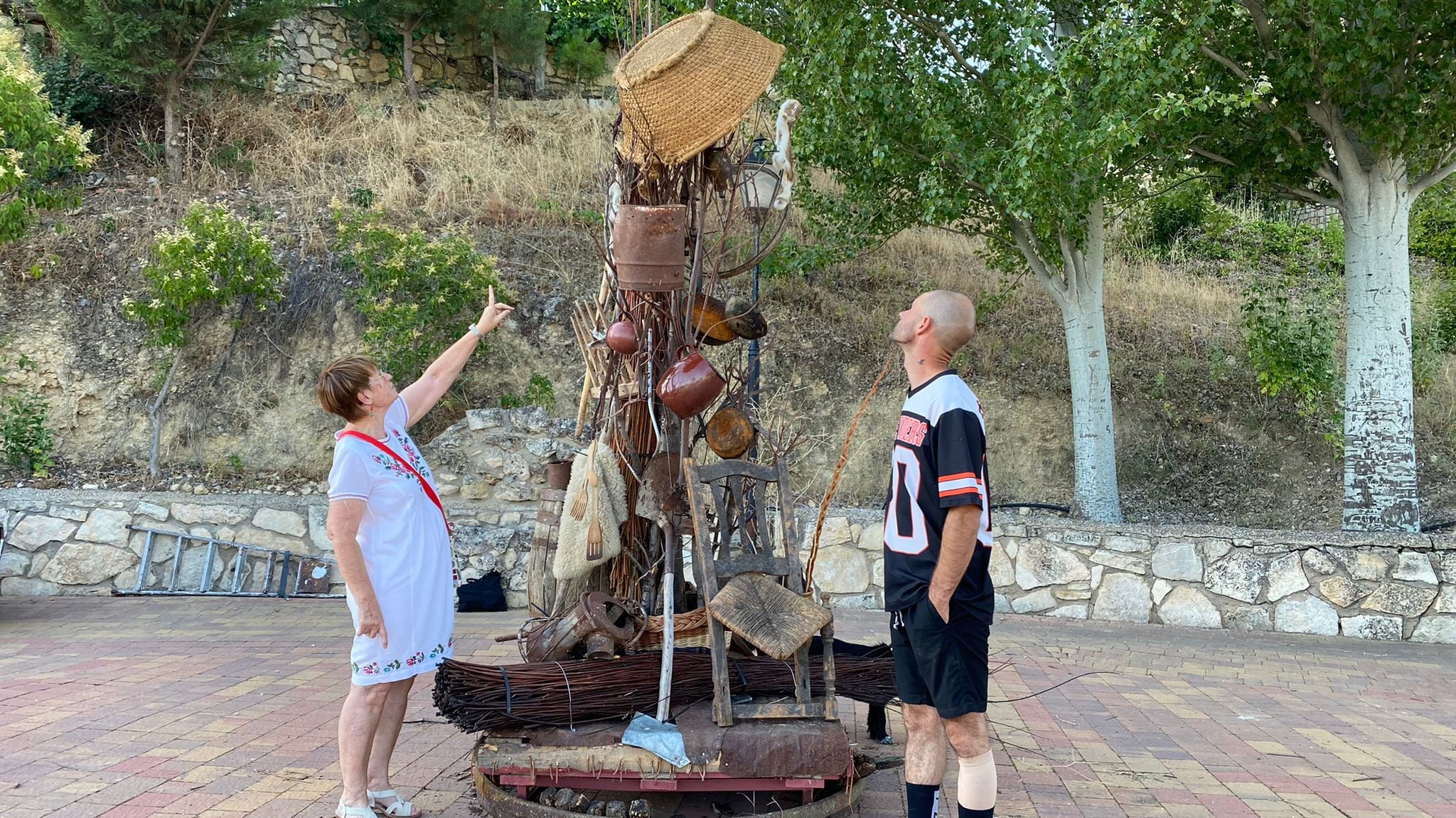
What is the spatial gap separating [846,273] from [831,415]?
8.45 ft

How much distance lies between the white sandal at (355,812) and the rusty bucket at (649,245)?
1.95 metres

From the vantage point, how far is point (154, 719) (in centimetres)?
469

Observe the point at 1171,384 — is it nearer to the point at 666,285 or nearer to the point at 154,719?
the point at 666,285

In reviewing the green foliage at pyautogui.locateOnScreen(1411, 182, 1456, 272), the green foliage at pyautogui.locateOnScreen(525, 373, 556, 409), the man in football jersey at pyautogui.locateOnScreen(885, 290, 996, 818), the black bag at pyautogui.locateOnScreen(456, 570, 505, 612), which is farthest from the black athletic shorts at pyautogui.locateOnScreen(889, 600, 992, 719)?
the green foliage at pyautogui.locateOnScreen(1411, 182, 1456, 272)

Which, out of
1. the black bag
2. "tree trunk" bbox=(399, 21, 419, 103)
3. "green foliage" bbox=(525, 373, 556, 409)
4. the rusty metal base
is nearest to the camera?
the rusty metal base

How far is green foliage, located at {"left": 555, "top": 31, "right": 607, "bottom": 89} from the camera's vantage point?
56.4 feet

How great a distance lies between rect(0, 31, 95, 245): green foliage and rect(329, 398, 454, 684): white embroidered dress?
23.7 feet

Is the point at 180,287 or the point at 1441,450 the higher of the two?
the point at 180,287

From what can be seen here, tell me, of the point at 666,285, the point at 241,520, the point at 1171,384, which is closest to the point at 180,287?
the point at 241,520

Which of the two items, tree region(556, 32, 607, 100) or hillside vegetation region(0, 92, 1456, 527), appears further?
tree region(556, 32, 607, 100)

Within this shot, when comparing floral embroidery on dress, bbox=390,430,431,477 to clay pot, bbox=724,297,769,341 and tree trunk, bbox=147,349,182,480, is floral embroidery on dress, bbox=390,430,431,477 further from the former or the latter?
tree trunk, bbox=147,349,182,480

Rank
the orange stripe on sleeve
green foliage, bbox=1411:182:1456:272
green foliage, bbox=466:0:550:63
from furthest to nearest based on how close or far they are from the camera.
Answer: green foliage, bbox=466:0:550:63
green foliage, bbox=1411:182:1456:272
the orange stripe on sleeve


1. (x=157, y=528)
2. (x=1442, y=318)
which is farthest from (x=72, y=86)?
(x=1442, y=318)

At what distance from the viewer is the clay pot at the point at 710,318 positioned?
3895 millimetres
